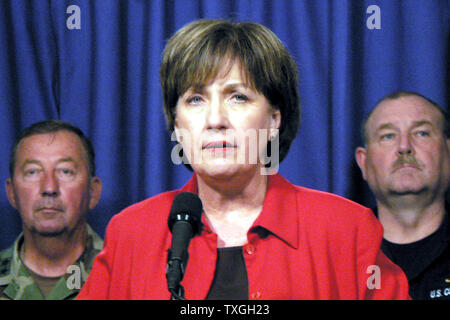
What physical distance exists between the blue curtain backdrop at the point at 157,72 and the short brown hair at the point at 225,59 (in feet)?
1.20

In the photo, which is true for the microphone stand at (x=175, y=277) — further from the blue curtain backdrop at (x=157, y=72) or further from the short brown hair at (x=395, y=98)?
the short brown hair at (x=395, y=98)

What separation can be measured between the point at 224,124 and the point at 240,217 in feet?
0.91

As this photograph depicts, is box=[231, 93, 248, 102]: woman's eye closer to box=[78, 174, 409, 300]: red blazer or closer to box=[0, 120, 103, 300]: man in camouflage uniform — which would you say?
box=[78, 174, 409, 300]: red blazer

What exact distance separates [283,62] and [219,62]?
190 mm

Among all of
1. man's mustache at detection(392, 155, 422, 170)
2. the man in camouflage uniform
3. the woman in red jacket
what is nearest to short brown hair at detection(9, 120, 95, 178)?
the man in camouflage uniform

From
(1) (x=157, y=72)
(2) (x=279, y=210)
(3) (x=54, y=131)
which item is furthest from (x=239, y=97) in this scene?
(3) (x=54, y=131)

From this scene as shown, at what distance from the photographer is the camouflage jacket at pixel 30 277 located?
73.4 inches

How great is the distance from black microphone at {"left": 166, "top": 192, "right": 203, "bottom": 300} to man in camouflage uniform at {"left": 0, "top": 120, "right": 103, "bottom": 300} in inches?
28.7

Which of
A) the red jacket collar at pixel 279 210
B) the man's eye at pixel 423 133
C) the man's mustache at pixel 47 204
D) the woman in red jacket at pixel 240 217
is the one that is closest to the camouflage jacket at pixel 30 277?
the man's mustache at pixel 47 204

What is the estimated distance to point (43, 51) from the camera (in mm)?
2031

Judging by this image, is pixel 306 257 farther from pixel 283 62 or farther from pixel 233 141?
pixel 283 62

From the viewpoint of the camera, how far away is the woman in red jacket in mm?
1463

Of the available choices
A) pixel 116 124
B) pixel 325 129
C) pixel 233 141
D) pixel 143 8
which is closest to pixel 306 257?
pixel 233 141

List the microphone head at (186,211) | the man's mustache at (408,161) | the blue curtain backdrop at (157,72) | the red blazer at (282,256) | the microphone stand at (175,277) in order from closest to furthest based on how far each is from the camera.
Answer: the microphone stand at (175,277) → the microphone head at (186,211) → the red blazer at (282,256) → the man's mustache at (408,161) → the blue curtain backdrop at (157,72)
